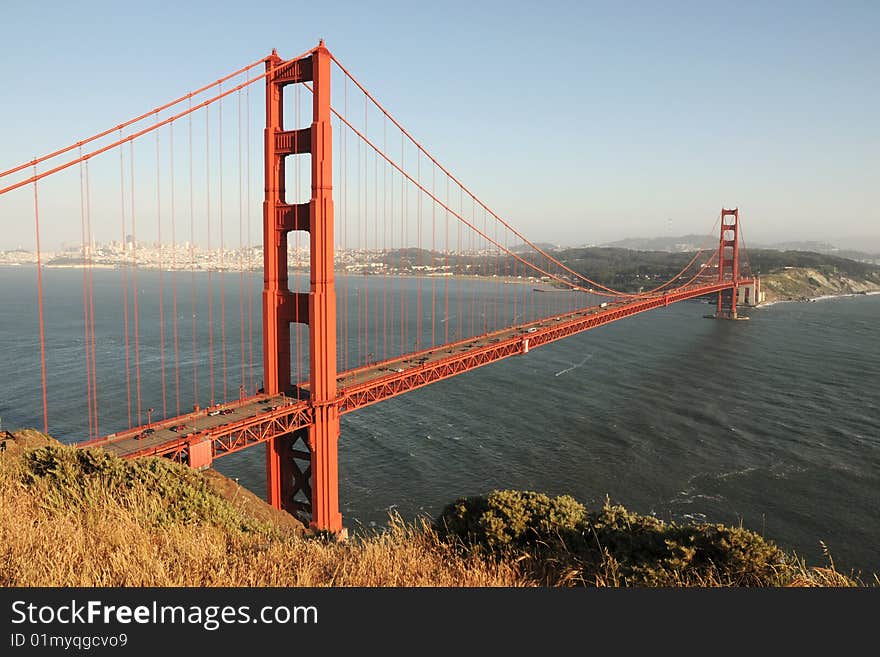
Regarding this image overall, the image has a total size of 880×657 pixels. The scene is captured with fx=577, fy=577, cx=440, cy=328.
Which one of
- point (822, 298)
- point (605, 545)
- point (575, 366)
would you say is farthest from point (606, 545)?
point (822, 298)

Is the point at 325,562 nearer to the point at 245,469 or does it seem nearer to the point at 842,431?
the point at 245,469

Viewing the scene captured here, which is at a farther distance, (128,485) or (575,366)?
→ (575,366)

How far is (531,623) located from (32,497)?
661cm

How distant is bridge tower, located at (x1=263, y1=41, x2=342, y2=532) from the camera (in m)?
19.4

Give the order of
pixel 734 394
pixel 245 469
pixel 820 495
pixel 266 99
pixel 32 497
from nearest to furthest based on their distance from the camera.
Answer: pixel 32 497 < pixel 266 99 < pixel 820 495 < pixel 245 469 < pixel 734 394

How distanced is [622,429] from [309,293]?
73.1 feet

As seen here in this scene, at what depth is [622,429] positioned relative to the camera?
34344mm

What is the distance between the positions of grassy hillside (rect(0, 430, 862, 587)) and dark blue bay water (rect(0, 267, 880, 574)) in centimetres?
1366

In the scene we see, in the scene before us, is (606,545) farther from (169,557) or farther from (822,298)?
(822,298)

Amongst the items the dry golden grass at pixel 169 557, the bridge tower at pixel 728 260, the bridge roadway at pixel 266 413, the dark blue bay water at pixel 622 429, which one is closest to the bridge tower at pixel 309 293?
the bridge roadway at pixel 266 413

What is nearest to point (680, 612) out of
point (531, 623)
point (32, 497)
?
point (531, 623)

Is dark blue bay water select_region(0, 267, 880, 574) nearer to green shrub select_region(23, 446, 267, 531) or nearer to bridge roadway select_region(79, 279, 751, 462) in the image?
bridge roadway select_region(79, 279, 751, 462)

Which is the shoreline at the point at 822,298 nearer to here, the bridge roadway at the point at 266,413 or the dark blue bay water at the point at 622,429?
the dark blue bay water at the point at 622,429

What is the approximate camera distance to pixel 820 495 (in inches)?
1000
